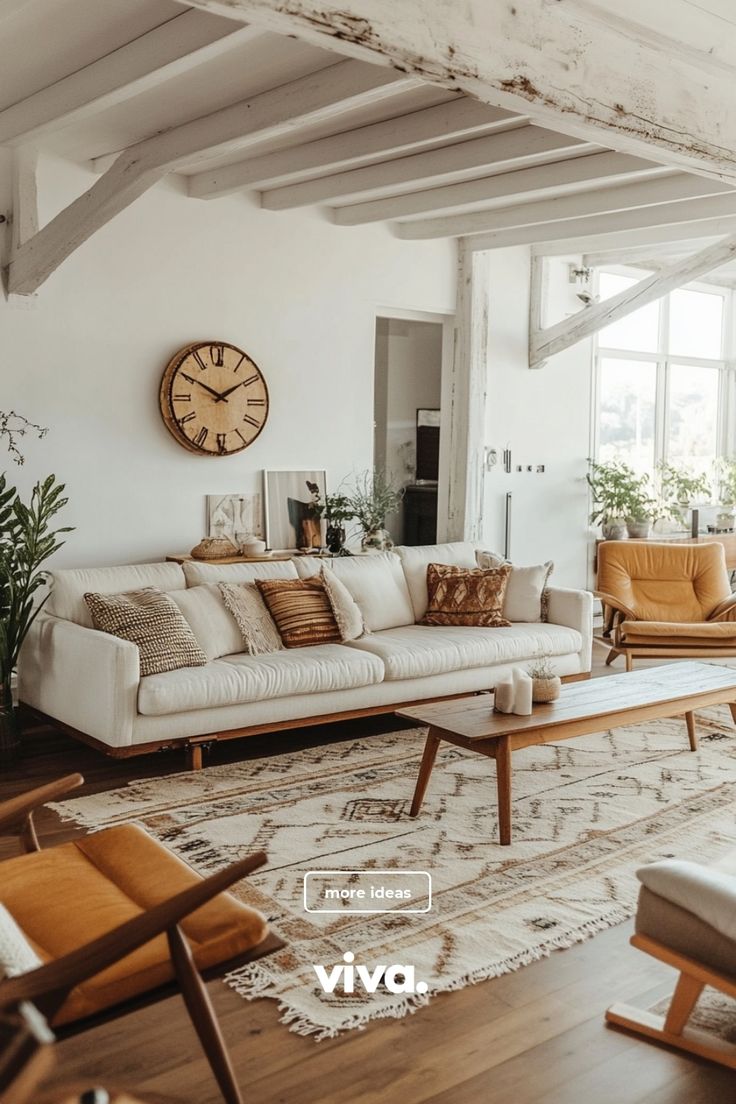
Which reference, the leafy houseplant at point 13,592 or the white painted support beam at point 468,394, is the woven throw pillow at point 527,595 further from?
the leafy houseplant at point 13,592

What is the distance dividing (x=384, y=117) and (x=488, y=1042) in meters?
3.98

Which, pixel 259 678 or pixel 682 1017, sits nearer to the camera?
pixel 682 1017

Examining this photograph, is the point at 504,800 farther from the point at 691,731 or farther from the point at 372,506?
the point at 372,506

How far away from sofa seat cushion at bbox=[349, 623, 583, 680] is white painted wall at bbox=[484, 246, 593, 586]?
6.38 ft

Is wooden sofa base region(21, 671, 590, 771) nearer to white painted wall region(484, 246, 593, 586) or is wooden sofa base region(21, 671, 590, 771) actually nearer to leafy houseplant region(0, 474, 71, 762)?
leafy houseplant region(0, 474, 71, 762)

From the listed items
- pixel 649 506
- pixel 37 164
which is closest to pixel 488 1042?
pixel 37 164

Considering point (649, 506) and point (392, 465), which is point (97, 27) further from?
point (649, 506)

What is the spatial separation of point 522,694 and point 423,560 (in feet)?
7.19

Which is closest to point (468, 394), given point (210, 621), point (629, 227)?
point (629, 227)

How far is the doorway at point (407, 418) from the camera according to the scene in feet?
30.2

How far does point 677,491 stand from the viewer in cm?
905

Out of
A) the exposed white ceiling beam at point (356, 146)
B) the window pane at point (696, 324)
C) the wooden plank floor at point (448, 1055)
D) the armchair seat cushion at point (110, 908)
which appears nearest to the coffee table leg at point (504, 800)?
the wooden plank floor at point (448, 1055)

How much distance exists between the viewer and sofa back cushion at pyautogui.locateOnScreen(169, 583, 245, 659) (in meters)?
5.04

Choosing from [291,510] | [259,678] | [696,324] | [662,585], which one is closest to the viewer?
[259,678]
